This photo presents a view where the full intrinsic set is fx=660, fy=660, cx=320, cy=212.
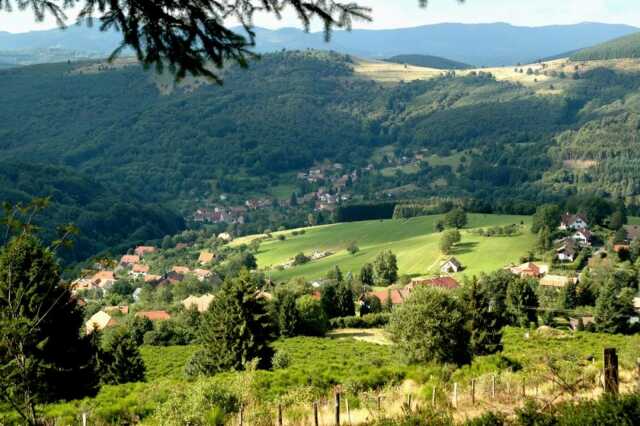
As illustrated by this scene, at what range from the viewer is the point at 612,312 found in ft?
151

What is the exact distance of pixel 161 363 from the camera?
A: 36562mm

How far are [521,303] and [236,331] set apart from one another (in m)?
31.0

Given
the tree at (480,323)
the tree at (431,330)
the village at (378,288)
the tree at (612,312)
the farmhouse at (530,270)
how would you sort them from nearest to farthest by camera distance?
1. the tree at (431,330)
2. the tree at (480,323)
3. the tree at (612,312)
4. the village at (378,288)
5. the farmhouse at (530,270)

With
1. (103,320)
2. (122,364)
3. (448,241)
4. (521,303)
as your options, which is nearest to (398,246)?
(448,241)

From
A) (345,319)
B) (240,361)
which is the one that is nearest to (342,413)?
(240,361)

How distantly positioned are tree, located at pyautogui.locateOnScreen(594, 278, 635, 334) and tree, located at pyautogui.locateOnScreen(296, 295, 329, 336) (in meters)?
19.4

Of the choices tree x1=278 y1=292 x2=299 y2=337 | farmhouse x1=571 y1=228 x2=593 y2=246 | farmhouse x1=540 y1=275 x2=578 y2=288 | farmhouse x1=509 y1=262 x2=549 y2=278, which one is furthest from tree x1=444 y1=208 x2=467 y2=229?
tree x1=278 y1=292 x2=299 y2=337

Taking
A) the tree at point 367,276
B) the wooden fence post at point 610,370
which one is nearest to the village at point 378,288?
the tree at point 367,276

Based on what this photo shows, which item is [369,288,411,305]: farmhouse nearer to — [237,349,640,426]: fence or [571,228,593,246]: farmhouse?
[571,228,593,246]: farmhouse

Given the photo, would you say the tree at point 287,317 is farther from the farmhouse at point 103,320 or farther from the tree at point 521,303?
the tree at point 521,303

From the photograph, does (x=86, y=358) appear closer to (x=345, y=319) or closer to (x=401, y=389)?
(x=401, y=389)

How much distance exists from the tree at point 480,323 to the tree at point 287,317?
57.6 feet

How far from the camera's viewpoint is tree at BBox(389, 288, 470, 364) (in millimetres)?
26219

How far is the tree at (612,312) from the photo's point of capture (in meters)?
45.8
